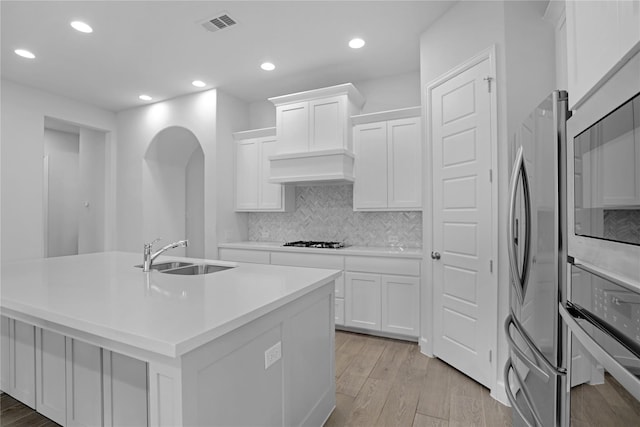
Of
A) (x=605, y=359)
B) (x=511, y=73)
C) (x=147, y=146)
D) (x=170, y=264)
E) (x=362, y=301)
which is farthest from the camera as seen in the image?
(x=147, y=146)

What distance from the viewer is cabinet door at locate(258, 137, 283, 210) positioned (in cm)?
412

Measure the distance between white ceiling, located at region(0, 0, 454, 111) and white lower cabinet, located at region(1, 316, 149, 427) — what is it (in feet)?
8.18

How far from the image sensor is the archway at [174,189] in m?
4.78

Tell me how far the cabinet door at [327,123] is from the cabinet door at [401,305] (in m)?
1.57

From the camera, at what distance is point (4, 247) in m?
3.76

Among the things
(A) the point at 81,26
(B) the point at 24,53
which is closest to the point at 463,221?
(A) the point at 81,26

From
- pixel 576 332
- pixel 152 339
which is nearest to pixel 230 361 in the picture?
pixel 152 339

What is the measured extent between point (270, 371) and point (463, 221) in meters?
1.79

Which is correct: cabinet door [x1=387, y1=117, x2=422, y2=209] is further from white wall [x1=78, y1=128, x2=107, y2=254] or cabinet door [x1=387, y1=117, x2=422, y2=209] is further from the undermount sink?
white wall [x1=78, y1=128, x2=107, y2=254]

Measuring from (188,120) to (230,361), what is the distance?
3983mm

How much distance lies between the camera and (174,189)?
17.2 feet

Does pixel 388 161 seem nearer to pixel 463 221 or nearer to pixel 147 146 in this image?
pixel 463 221

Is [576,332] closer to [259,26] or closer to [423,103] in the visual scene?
[423,103]

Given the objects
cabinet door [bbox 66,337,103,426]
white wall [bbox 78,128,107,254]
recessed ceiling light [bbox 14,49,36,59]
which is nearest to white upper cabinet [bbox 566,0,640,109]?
cabinet door [bbox 66,337,103,426]
